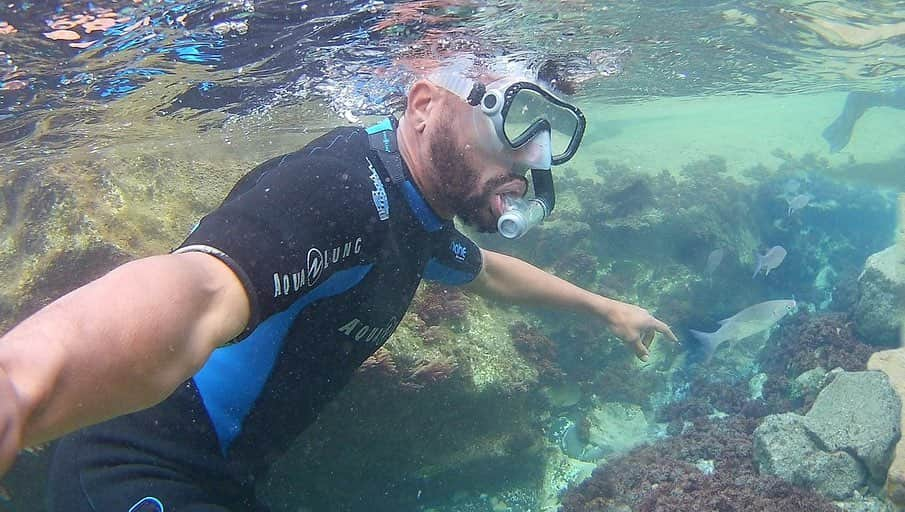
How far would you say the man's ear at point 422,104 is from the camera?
308 cm

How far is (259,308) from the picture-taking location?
6.26ft

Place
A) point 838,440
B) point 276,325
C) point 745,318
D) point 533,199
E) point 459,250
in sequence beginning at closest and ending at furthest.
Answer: point 276,325, point 533,199, point 459,250, point 838,440, point 745,318

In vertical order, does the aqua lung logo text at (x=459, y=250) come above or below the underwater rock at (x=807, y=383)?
above

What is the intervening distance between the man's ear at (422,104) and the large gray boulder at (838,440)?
7162 mm

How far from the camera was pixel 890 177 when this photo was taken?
23.0 meters

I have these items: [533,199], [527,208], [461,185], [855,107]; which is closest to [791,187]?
[855,107]

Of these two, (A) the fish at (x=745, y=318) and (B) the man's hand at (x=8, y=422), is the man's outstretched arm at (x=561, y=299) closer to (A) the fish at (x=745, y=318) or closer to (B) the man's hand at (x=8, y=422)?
(B) the man's hand at (x=8, y=422)

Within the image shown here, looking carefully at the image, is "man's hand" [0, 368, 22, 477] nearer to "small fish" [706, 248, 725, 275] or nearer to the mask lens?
the mask lens

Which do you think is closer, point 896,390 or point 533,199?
point 533,199

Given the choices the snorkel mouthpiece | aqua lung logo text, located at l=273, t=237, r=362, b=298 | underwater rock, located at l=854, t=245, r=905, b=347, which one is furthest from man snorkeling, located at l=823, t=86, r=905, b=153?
aqua lung logo text, located at l=273, t=237, r=362, b=298

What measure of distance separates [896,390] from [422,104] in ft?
30.1

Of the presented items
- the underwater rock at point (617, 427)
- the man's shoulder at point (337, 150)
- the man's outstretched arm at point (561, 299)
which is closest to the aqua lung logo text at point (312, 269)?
the man's shoulder at point (337, 150)

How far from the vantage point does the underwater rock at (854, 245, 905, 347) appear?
33.7 feet

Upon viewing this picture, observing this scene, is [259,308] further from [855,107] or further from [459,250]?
[855,107]
